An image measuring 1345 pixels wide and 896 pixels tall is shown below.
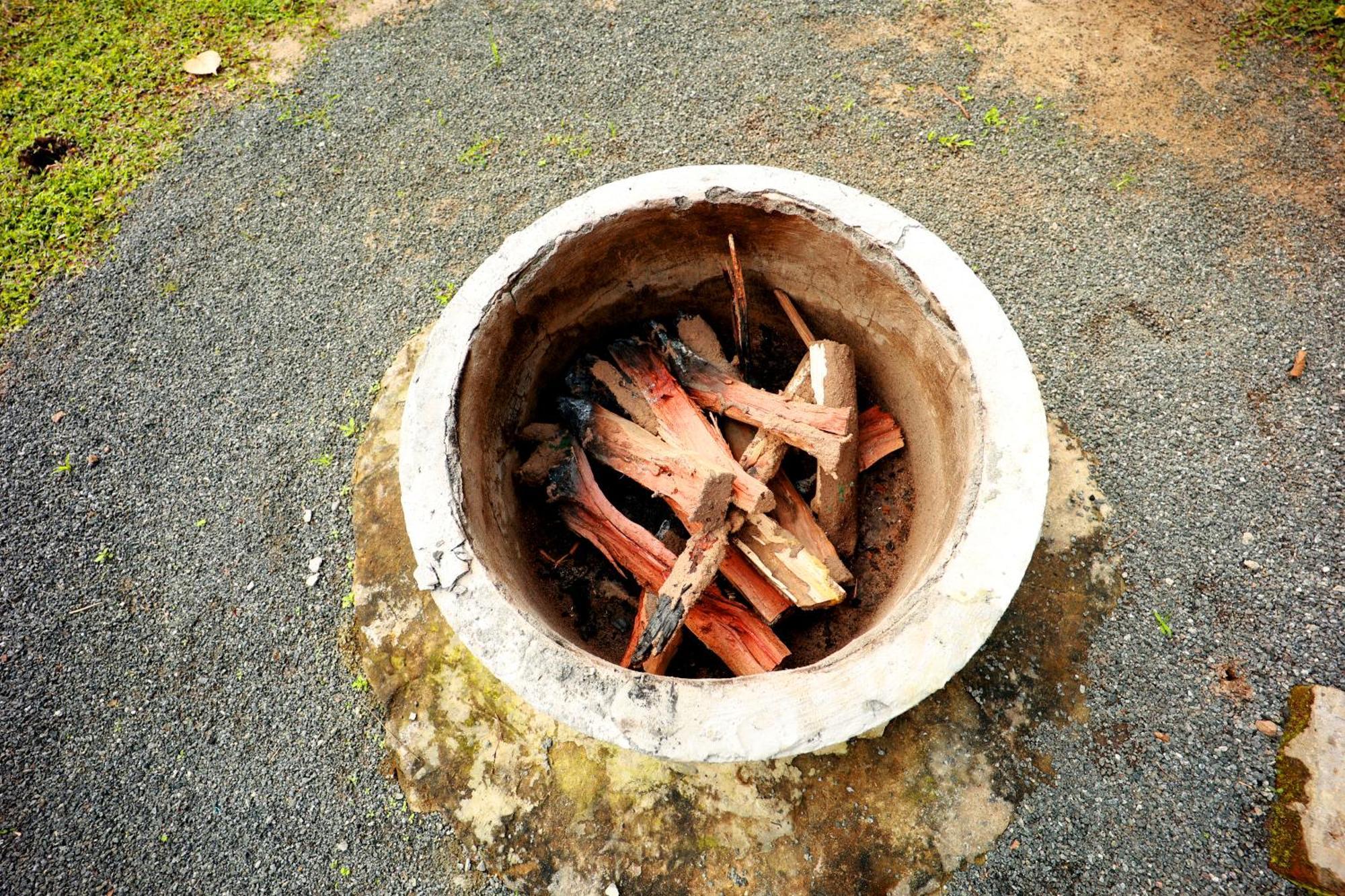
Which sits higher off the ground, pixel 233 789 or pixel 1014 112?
pixel 1014 112

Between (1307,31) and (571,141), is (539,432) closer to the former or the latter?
(571,141)

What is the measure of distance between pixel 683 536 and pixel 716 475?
43cm

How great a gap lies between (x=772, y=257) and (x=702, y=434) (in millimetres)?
716

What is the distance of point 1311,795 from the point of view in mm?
2340

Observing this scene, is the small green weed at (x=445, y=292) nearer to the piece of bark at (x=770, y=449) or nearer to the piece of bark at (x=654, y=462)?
the piece of bark at (x=654, y=462)

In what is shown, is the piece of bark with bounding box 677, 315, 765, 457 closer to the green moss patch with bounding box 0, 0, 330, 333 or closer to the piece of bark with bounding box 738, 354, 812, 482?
the piece of bark with bounding box 738, 354, 812, 482

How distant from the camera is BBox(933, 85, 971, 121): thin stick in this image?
12.5 ft

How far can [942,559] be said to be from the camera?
75.0 inches

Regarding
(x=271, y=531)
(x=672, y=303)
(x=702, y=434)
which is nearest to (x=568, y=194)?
(x=672, y=303)

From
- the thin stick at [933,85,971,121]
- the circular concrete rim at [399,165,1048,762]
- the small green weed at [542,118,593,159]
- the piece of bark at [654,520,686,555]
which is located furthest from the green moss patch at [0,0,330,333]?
the thin stick at [933,85,971,121]

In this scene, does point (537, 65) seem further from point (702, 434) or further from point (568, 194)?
point (702, 434)

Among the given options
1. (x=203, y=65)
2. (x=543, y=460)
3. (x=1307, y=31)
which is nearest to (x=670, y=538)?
(x=543, y=460)

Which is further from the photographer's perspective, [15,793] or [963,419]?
[15,793]

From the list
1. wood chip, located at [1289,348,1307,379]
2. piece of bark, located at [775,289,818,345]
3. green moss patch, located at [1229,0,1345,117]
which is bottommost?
wood chip, located at [1289,348,1307,379]
